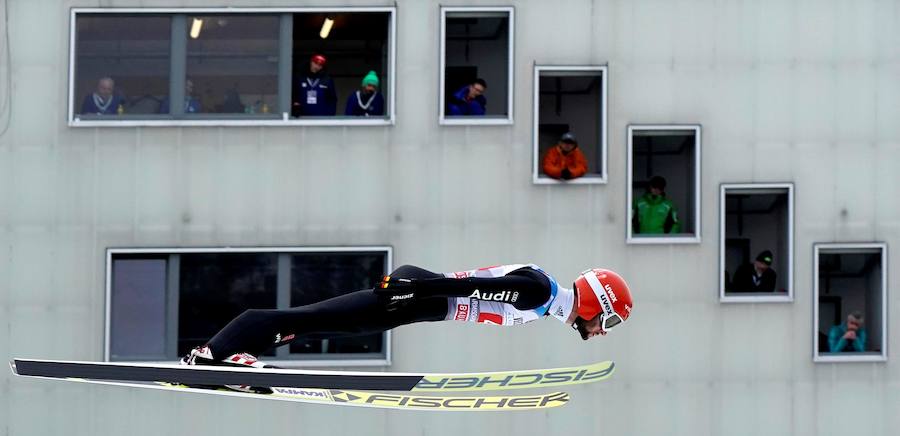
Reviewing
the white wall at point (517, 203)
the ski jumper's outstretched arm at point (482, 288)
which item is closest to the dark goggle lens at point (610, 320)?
the ski jumper's outstretched arm at point (482, 288)

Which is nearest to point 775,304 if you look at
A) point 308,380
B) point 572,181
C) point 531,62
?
point 572,181

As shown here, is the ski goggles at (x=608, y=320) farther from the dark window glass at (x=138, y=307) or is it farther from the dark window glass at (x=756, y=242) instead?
the dark window glass at (x=138, y=307)

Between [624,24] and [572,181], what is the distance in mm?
1954

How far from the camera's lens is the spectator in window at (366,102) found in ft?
66.3

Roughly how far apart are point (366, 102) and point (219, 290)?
277 centimetres

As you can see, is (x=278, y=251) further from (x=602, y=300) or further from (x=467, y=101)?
(x=602, y=300)

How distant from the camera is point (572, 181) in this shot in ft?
66.4

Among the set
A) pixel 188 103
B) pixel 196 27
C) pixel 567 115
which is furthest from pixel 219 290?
pixel 567 115


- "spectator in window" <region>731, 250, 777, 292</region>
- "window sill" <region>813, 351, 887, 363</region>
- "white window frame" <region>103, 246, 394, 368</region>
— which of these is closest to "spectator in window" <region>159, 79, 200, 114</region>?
"white window frame" <region>103, 246, 394, 368</region>

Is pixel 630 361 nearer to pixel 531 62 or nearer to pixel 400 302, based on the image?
pixel 531 62

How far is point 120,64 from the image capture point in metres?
20.3

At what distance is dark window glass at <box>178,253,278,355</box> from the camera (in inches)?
798

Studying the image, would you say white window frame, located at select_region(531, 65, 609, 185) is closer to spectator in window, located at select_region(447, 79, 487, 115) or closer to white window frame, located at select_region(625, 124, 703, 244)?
white window frame, located at select_region(625, 124, 703, 244)

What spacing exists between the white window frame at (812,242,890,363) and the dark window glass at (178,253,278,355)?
6316mm
